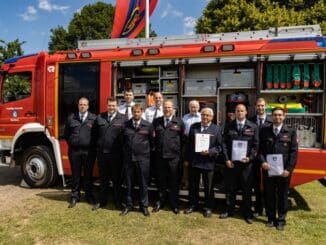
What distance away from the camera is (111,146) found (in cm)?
618

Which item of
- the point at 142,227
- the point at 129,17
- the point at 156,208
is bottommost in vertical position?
the point at 142,227

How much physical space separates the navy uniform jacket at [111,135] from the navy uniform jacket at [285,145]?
2.33 metres

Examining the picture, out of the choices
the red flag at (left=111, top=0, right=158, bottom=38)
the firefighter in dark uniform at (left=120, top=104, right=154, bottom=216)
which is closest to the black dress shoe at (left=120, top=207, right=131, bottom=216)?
the firefighter in dark uniform at (left=120, top=104, right=154, bottom=216)

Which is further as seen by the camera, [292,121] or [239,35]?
[239,35]

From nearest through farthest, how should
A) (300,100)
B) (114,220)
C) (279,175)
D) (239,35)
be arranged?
1. (279,175)
2. (114,220)
3. (300,100)
4. (239,35)

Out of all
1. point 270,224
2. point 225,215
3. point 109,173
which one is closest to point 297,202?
point 270,224

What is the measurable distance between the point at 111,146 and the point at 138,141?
55 cm

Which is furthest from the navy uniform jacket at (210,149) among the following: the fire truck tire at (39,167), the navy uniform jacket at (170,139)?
the fire truck tire at (39,167)

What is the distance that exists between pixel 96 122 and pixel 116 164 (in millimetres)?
790

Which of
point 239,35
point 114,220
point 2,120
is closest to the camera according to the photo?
point 114,220

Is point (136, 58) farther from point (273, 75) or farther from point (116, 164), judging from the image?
point (273, 75)

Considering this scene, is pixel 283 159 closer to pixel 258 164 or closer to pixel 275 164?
pixel 275 164

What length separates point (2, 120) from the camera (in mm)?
8172

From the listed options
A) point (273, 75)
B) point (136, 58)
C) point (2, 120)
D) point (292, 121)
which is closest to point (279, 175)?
point (292, 121)
